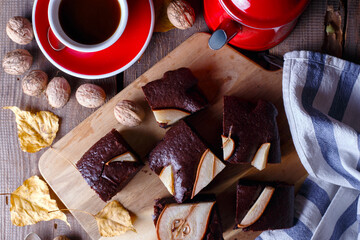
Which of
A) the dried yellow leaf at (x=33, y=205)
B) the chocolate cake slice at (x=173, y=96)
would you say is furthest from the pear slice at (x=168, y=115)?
the dried yellow leaf at (x=33, y=205)

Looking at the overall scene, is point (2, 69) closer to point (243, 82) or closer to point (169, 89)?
point (169, 89)

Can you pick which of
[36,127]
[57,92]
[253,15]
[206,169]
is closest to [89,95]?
[57,92]

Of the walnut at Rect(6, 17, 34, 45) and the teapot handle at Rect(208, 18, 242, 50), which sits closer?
the teapot handle at Rect(208, 18, 242, 50)

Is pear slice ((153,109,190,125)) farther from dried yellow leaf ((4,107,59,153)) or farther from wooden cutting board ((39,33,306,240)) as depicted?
dried yellow leaf ((4,107,59,153))

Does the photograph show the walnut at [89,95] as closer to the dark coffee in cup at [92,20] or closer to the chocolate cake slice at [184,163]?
the dark coffee in cup at [92,20]

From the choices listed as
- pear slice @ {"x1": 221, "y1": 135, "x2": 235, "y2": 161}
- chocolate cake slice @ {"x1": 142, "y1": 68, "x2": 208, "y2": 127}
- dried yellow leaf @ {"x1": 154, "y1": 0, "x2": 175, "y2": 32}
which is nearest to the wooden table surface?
dried yellow leaf @ {"x1": 154, "y1": 0, "x2": 175, "y2": 32}

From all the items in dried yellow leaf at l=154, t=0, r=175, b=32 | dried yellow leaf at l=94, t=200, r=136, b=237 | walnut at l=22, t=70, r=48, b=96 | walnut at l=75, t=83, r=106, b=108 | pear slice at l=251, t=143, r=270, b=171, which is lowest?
dried yellow leaf at l=94, t=200, r=136, b=237
